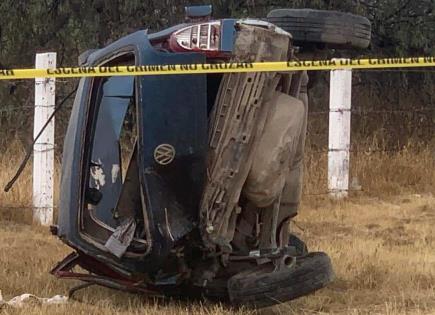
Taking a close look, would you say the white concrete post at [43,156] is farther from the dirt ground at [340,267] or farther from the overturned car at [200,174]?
the overturned car at [200,174]

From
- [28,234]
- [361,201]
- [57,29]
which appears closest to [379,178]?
[361,201]

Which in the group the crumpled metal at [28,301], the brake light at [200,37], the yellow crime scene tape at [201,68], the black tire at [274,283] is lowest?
the crumpled metal at [28,301]

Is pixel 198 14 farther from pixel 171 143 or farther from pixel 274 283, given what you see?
pixel 274 283

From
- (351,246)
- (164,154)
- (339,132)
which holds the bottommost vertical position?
(351,246)

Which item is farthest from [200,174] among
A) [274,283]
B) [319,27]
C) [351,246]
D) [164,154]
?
[351,246]

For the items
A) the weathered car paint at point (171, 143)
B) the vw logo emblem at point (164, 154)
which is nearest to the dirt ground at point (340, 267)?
the weathered car paint at point (171, 143)

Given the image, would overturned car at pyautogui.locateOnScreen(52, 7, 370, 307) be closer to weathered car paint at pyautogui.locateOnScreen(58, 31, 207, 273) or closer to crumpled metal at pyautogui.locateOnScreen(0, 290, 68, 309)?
weathered car paint at pyautogui.locateOnScreen(58, 31, 207, 273)

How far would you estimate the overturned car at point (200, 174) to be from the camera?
5059mm

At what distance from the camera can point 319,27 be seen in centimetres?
599

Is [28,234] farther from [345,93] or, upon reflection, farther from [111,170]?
[345,93]

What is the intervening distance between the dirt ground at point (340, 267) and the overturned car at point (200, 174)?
0.27 metres

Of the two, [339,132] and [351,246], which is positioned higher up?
[339,132]

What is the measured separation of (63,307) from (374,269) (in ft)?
7.59

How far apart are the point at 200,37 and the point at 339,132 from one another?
234 inches
